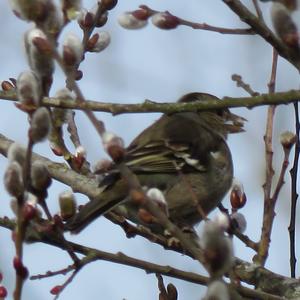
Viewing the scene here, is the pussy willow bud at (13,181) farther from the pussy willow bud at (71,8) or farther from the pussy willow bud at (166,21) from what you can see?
the pussy willow bud at (166,21)

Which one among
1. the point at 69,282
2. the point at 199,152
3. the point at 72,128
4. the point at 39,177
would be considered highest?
the point at 199,152

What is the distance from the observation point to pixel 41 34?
2.39 meters

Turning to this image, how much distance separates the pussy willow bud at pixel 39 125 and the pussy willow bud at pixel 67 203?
38.0 inches

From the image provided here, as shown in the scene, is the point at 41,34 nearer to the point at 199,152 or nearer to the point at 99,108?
the point at 99,108

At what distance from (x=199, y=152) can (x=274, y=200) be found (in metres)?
2.20

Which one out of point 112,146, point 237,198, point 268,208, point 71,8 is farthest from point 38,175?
point 237,198

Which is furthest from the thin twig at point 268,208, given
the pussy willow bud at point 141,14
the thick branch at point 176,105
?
the thick branch at point 176,105

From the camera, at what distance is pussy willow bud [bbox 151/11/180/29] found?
3.35m

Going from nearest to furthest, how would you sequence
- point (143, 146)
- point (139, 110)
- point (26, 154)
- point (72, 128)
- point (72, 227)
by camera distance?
point (26, 154) → point (139, 110) → point (72, 227) → point (72, 128) → point (143, 146)

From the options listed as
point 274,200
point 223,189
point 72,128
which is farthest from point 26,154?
point 223,189

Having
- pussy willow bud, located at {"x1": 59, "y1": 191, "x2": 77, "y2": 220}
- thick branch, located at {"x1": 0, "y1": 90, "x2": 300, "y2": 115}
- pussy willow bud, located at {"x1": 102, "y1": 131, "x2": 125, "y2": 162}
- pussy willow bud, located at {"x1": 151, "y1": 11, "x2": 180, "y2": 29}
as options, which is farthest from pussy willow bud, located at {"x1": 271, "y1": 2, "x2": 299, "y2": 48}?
pussy willow bud, located at {"x1": 59, "y1": 191, "x2": 77, "y2": 220}

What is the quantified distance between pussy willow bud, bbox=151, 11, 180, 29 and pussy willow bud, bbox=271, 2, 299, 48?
1.06 metres

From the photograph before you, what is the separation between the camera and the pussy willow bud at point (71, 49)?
8.38ft

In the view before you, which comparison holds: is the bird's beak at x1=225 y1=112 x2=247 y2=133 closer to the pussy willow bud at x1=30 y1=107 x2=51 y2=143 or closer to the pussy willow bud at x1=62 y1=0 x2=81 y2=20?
the pussy willow bud at x1=62 y1=0 x2=81 y2=20
